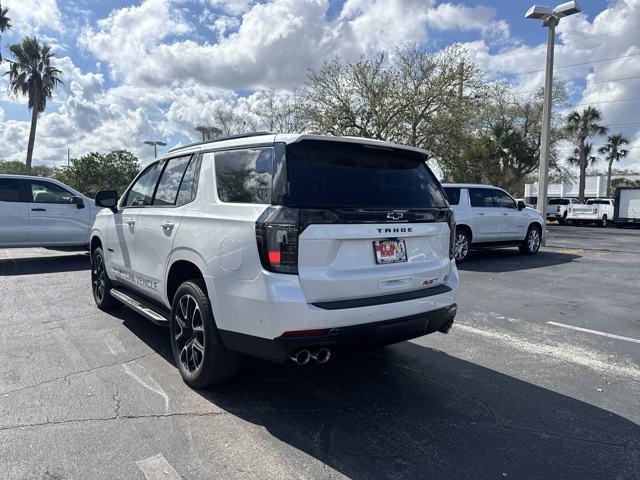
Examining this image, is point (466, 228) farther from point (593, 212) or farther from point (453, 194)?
point (593, 212)

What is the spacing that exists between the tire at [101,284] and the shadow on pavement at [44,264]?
3.58 metres

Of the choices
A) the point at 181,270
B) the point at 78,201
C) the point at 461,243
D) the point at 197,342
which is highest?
the point at 78,201

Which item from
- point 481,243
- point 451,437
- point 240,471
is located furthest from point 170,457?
point 481,243

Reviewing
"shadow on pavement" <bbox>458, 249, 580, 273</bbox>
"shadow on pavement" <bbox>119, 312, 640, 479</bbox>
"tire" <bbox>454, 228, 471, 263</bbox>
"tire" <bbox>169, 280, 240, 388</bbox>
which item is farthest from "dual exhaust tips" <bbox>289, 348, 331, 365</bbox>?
"tire" <bbox>454, 228, 471, 263</bbox>

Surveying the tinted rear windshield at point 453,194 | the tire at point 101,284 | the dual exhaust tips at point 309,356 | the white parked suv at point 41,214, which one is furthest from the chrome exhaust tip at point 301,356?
the white parked suv at point 41,214

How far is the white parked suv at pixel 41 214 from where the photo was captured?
9633 millimetres

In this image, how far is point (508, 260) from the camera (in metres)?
11.5

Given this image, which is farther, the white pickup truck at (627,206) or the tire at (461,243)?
the white pickup truck at (627,206)

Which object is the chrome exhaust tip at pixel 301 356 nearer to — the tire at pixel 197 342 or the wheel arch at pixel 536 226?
the tire at pixel 197 342

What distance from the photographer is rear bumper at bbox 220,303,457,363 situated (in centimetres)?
289

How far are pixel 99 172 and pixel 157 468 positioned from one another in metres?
37.1

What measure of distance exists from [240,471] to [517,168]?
35.6 m

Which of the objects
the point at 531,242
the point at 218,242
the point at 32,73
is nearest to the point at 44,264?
the point at 218,242

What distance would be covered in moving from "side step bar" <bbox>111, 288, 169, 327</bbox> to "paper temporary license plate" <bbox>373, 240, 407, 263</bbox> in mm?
1996
